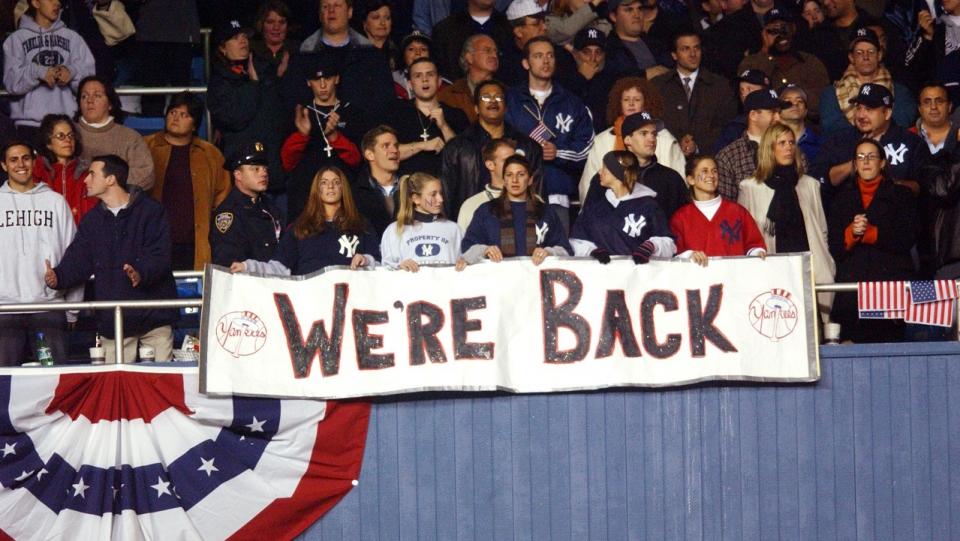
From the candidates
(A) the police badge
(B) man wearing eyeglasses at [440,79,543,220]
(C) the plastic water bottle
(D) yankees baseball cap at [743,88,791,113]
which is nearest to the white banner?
(A) the police badge

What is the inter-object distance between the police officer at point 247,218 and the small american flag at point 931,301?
14.6 feet

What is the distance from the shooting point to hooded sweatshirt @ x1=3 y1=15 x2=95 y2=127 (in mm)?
13586

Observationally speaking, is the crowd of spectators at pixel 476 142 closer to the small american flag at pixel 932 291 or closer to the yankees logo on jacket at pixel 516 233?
the yankees logo on jacket at pixel 516 233

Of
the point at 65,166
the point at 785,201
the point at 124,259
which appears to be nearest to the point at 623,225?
the point at 785,201

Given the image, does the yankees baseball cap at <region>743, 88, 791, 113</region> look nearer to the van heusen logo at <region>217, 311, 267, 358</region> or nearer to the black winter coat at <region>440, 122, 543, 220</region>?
the black winter coat at <region>440, 122, 543, 220</region>

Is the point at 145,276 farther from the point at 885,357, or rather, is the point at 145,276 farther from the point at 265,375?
the point at 885,357

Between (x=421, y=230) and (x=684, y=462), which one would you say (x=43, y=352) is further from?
(x=684, y=462)

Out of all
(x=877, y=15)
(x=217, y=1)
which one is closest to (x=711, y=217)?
(x=877, y=15)

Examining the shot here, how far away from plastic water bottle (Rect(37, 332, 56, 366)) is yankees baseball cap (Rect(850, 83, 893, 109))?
6368 mm

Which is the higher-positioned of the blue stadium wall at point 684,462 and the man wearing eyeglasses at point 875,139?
the man wearing eyeglasses at point 875,139

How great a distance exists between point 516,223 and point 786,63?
161 inches

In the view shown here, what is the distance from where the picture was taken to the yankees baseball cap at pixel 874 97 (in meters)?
12.6

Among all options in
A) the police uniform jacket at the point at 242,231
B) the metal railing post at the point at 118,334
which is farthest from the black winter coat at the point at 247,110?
the metal railing post at the point at 118,334

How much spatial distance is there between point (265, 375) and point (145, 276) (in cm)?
119
